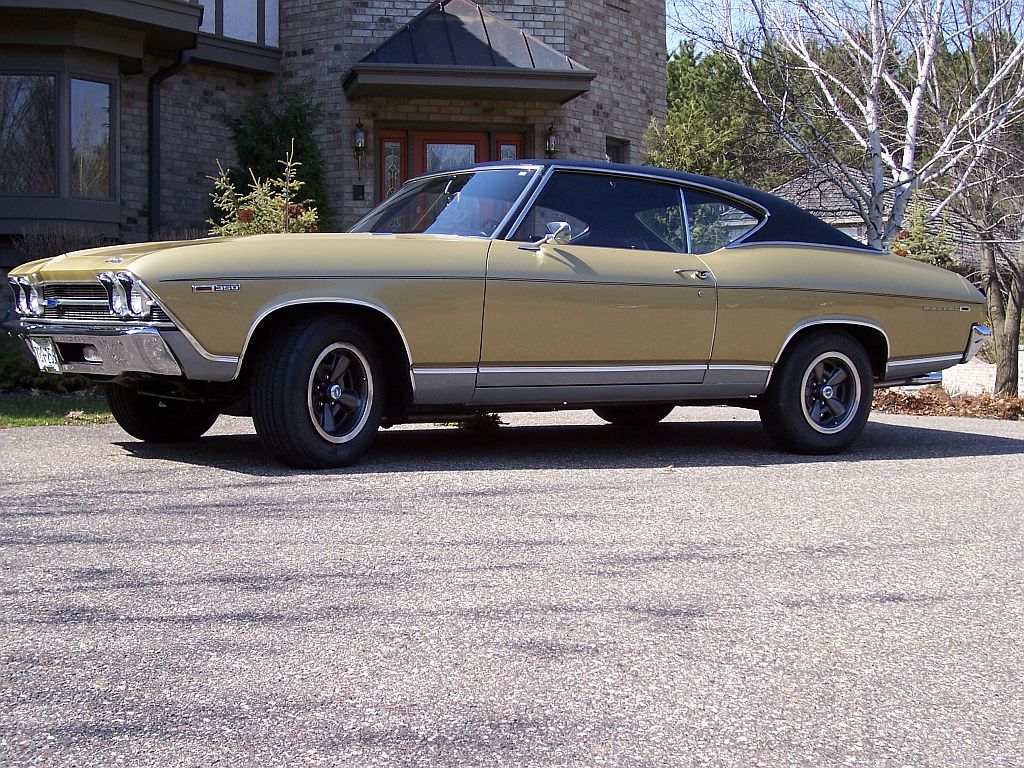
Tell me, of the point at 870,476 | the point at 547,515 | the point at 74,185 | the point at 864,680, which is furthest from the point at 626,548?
the point at 74,185

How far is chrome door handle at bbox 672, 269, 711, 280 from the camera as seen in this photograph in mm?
6812

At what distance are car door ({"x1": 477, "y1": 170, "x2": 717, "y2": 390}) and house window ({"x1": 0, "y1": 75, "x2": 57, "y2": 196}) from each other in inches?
386

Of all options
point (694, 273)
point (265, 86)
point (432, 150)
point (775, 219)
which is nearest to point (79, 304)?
point (694, 273)

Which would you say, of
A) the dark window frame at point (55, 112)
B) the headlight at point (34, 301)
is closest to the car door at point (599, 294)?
the headlight at point (34, 301)

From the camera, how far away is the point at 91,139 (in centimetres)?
1506

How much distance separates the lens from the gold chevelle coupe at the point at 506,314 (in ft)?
18.8

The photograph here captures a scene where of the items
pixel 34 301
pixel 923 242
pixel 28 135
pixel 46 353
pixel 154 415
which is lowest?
pixel 154 415

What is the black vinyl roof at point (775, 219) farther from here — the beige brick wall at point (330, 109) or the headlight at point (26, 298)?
the beige brick wall at point (330, 109)

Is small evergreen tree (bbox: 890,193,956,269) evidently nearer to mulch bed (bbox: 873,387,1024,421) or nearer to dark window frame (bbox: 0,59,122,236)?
mulch bed (bbox: 873,387,1024,421)

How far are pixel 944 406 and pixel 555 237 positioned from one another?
6.24 metres

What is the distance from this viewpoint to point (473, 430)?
8.02m

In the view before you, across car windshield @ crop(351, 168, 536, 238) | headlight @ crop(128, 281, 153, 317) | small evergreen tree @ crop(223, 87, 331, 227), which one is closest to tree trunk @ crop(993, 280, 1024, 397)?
small evergreen tree @ crop(223, 87, 331, 227)

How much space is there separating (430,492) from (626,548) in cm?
125

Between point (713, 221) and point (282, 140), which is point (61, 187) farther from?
point (713, 221)
